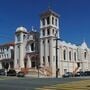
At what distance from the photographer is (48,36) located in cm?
8331

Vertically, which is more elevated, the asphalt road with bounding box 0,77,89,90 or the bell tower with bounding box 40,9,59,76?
the bell tower with bounding box 40,9,59,76

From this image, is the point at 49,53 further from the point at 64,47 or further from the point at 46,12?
the point at 46,12

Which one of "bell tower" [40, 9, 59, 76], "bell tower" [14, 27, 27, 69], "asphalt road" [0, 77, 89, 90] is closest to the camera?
"asphalt road" [0, 77, 89, 90]

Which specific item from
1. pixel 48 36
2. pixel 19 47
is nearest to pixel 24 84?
pixel 48 36

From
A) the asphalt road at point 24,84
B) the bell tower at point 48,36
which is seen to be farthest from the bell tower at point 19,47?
the asphalt road at point 24,84

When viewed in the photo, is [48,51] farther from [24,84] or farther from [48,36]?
[24,84]

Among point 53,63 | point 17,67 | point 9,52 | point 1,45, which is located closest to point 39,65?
point 53,63

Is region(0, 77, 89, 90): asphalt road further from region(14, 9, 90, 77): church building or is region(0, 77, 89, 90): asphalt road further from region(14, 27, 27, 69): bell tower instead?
region(14, 27, 27, 69): bell tower

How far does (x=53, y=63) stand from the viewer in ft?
269

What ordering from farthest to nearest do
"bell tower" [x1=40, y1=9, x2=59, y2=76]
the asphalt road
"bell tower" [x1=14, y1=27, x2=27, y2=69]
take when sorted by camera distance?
1. "bell tower" [x1=14, y1=27, x2=27, y2=69]
2. "bell tower" [x1=40, y1=9, x2=59, y2=76]
3. the asphalt road

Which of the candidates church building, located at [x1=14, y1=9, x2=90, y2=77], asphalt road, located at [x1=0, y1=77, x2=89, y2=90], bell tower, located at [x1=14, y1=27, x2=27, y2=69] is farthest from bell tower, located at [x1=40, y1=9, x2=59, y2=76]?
asphalt road, located at [x1=0, y1=77, x2=89, y2=90]

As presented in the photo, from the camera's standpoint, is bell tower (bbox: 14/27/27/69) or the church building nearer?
the church building

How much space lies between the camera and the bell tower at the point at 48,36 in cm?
8188

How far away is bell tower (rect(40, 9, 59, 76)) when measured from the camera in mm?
81875
